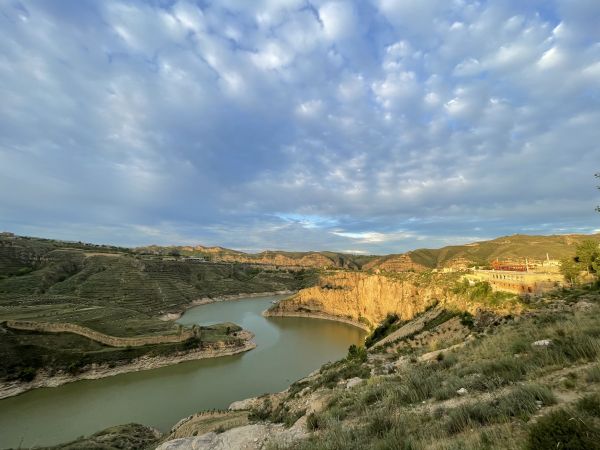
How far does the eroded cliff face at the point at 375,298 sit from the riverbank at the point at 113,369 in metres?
25.2

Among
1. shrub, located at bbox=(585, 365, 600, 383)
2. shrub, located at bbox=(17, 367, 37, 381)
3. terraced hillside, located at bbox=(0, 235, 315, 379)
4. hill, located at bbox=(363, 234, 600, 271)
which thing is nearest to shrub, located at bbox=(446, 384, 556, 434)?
shrub, located at bbox=(585, 365, 600, 383)

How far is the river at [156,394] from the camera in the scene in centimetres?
2284

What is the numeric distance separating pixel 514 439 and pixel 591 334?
5.40 m

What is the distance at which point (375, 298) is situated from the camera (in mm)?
61562

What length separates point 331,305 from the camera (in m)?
72.9

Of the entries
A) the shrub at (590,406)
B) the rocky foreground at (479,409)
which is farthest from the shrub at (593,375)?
the shrub at (590,406)

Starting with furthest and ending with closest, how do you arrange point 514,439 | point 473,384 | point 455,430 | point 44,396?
point 44,396 < point 473,384 < point 455,430 < point 514,439

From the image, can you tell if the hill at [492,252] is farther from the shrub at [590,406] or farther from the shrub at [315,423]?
the shrub at [590,406]

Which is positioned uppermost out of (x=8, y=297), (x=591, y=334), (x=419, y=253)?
(x=419, y=253)

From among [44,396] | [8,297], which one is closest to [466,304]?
[44,396]

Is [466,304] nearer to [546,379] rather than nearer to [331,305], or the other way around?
[546,379]

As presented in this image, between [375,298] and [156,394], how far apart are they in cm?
4305

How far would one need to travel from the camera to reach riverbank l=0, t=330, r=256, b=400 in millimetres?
29188

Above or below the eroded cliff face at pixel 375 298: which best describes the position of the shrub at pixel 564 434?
above
